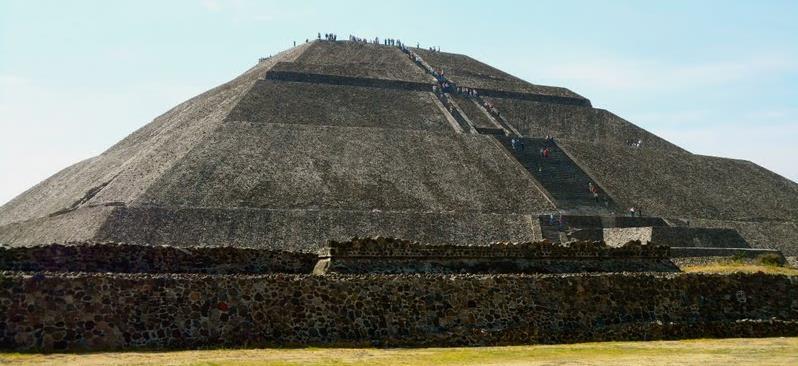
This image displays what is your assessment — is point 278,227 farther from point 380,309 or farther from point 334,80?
point 334,80

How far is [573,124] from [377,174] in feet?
79.4

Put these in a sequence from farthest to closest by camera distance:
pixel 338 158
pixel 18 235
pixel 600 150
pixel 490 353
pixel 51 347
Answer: pixel 600 150 → pixel 338 158 → pixel 18 235 → pixel 490 353 → pixel 51 347

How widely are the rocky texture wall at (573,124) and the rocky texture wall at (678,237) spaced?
20602mm

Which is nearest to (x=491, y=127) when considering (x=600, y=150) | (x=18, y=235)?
(x=600, y=150)

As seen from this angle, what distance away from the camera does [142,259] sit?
2039cm

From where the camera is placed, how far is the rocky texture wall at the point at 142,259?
19.6m

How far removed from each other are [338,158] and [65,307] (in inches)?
1213

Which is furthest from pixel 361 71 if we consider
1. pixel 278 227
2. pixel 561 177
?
pixel 278 227

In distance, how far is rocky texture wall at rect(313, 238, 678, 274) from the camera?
848 inches

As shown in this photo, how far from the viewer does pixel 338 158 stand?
47.2 metres

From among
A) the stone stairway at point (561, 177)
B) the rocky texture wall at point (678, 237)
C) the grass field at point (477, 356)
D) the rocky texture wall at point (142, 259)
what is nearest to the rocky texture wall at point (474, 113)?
the stone stairway at point (561, 177)

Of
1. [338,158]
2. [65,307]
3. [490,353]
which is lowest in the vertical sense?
[490,353]

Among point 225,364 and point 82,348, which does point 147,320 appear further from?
point 225,364

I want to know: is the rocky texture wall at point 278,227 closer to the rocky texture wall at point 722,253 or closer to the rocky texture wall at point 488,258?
the rocky texture wall at point 722,253
